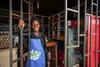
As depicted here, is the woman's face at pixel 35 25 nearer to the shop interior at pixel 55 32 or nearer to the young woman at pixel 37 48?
the young woman at pixel 37 48

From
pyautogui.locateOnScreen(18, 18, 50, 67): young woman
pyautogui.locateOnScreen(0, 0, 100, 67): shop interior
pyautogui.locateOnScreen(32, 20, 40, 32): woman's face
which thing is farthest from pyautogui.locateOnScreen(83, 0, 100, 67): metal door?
pyautogui.locateOnScreen(32, 20, 40, 32): woman's face

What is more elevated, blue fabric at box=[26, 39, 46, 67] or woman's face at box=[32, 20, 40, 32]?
woman's face at box=[32, 20, 40, 32]

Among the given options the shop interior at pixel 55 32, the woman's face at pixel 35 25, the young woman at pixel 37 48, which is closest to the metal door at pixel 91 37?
the shop interior at pixel 55 32

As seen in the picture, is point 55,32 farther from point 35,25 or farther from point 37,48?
point 37,48

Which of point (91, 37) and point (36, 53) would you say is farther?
point (91, 37)

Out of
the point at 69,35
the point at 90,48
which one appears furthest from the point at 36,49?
the point at 69,35

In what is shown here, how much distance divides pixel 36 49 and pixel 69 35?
1.41 m

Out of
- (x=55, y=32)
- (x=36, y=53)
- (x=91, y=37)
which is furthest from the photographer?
(x=55, y=32)

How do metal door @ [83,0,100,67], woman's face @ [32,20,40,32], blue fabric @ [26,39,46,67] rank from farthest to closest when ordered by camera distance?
metal door @ [83,0,100,67]
woman's face @ [32,20,40,32]
blue fabric @ [26,39,46,67]

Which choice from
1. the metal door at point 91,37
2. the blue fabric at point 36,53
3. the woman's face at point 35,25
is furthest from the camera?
the metal door at point 91,37

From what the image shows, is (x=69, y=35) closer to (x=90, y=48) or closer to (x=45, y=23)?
(x=90, y=48)

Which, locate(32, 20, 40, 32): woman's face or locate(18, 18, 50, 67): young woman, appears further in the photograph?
locate(32, 20, 40, 32): woman's face

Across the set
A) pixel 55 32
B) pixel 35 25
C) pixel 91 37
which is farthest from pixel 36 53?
pixel 55 32

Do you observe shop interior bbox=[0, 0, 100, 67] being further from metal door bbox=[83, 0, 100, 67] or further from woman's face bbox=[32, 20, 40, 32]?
woman's face bbox=[32, 20, 40, 32]
